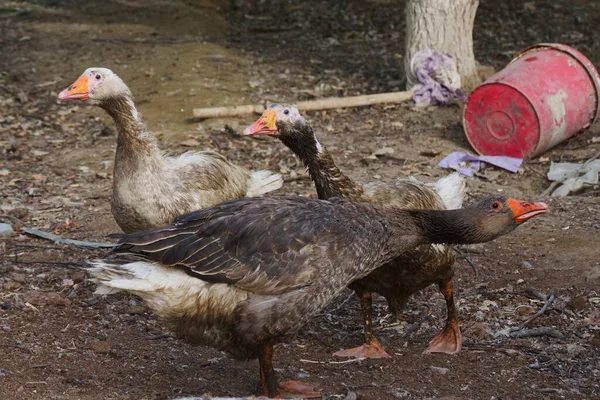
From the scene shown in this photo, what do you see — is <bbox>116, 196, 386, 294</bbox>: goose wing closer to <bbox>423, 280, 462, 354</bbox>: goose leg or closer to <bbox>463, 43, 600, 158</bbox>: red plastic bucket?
<bbox>423, 280, 462, 354</bbox>: goose leg

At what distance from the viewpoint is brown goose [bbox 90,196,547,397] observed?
15.3ft

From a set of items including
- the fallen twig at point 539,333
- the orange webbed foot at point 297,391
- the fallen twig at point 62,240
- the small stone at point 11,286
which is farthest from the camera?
the fallen twig at point 62,240

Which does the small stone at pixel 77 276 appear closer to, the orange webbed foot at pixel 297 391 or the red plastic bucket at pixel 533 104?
the orange webbed foot at pixel 297 391

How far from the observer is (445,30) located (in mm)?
10695

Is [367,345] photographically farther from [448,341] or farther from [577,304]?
[577,304]

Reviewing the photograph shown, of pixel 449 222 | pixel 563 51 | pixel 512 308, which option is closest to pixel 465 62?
pixel 563 51

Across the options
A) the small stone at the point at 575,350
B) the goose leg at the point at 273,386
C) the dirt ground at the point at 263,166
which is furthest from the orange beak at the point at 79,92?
the small stone at the point at 575,350

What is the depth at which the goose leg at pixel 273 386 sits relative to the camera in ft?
16.0

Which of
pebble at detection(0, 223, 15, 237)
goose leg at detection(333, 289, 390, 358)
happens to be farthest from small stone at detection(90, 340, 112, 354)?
pebble at detection(0, 223, 15, 237)

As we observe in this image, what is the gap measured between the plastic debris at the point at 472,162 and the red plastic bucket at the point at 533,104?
0.16m

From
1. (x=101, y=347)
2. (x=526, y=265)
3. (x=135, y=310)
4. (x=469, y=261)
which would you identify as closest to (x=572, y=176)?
(x=526, y=265)

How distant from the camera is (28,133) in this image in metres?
10.3

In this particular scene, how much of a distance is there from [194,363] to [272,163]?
4.04 metres

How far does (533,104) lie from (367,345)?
4162 mm
